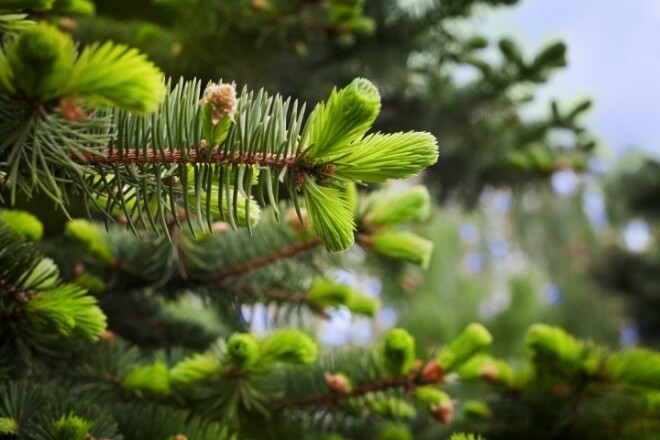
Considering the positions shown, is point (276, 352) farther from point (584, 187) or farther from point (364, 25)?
point (584, 187)

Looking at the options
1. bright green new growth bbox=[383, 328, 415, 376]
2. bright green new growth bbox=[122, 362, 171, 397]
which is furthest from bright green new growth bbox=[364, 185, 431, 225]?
bright green new growth bbox=[122, 362, 171, 397]

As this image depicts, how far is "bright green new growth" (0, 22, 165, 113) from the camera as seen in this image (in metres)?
Result: 0.31

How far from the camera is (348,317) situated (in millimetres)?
761

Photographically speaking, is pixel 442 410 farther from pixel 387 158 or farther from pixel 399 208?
pixel 387 158

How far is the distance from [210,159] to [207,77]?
608 mm

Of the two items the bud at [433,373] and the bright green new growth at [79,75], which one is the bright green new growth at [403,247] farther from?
the bright green new growth at [79,75]

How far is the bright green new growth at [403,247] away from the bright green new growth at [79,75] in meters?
0.37

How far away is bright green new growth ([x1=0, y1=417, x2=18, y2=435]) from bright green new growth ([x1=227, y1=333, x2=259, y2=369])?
163 millimetres

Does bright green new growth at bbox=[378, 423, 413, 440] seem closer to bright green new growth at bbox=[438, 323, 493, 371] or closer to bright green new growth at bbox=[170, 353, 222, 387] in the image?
bright green new growth at bbox=[438, 323, 493, 371]

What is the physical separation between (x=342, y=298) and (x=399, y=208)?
118 millimetres

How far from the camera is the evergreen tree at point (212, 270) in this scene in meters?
0.37

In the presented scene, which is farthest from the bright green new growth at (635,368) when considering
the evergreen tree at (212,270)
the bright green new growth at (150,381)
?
the bright green new growth at (150,381)

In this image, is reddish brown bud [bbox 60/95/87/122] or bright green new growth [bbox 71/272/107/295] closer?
reddish brown bud [bbox 60/95/87/122]

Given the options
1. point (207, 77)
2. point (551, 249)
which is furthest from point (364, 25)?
point (551, 249)
